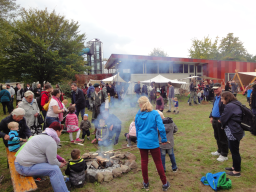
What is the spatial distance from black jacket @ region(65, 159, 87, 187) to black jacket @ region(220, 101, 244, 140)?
3.03 metres

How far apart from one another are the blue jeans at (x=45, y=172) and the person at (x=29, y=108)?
1.93 m

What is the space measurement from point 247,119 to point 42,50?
1850cm

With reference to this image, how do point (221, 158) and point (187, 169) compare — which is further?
point (221, 158)

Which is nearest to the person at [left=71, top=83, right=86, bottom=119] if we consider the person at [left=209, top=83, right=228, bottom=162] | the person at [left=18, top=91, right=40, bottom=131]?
the person at [left=18, top=91, right=40, bottom=131]

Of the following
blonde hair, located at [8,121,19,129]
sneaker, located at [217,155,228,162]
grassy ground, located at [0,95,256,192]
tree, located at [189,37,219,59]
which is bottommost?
grassy ground, located at [0,95,256,192]

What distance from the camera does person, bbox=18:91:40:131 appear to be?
4239 mm

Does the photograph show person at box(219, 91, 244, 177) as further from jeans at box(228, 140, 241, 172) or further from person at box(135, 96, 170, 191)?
person at box(135, 96, 170, 191)

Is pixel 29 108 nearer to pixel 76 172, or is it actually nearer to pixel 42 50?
pixel 76 172

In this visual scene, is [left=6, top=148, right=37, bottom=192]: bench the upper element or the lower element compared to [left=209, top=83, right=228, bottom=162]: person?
lower

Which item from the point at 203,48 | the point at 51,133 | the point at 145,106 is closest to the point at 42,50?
the point at 51,133

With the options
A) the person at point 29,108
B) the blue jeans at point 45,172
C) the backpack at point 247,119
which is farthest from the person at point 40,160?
the backpack at point 247,119

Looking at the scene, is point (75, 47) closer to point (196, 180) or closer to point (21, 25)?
point (21, 25)

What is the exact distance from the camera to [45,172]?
2613 mm

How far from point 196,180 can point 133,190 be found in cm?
130
